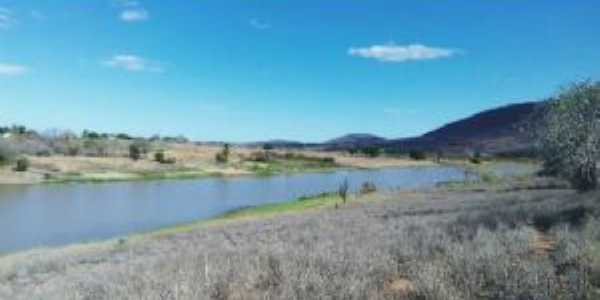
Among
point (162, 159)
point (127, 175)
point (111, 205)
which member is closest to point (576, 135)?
point (111, 205)

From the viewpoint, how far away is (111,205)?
7325cm

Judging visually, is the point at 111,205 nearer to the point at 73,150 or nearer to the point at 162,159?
the point at 162,159

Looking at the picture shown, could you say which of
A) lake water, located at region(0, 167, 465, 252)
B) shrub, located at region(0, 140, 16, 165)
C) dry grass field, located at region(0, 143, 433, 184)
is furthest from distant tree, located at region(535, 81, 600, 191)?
shrub, located at region(0, 140, 16, 165)

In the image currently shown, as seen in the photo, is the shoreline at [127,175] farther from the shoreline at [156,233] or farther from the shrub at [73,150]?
the shoreline at [156,233]

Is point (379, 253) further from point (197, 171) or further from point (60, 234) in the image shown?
point (197, 171)

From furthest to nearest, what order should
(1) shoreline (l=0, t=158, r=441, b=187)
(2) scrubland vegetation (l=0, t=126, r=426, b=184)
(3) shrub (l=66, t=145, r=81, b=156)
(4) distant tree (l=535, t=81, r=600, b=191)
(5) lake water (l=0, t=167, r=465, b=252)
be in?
(3) shrub (l=66, t=145, r=81, b=156) < (2) scrubland vegetation (l=0, t=126, r=426, b=184) < (1) shoreline (l=0, t=158, r=441, b=187) < (5) lake water (l=0, t=167, r=465, b=252) < (4) distant tree (l=535, t=81, r=600, b=191)

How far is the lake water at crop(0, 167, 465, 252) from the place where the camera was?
51469 mm

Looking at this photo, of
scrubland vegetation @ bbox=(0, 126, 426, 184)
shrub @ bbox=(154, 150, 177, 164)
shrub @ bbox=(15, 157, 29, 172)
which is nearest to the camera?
shrub @ bbox=(15, 157, 29, 172)

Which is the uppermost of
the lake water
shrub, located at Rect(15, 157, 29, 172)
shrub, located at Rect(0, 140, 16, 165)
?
shrub, located at Rect(0, 140, 16, 165)

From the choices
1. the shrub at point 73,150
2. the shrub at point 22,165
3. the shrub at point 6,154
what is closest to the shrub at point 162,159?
the shrub at point 73,150

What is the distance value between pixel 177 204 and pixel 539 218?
60.4 m

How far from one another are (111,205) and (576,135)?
52830 millimetres

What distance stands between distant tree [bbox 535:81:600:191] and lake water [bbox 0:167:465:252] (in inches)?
1190

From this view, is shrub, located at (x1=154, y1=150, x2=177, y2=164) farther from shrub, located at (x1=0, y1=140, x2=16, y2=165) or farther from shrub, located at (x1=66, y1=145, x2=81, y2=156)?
shrub, located at (x1=0, y1=140, x2=16, y2=165)
